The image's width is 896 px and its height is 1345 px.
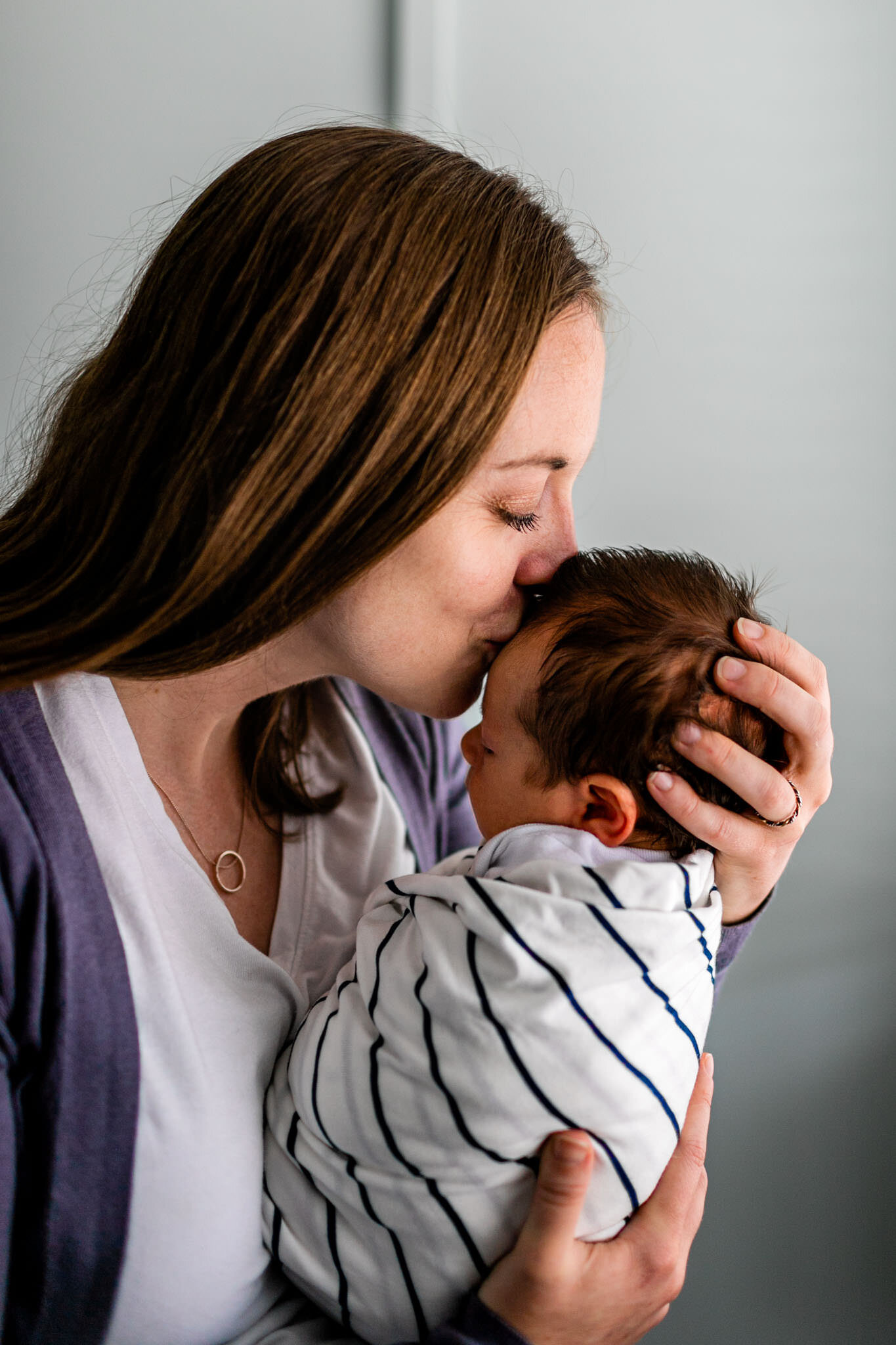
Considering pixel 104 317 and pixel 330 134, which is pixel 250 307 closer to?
pixel 330 134

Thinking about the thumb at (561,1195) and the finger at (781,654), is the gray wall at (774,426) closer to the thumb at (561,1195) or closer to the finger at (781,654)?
the finger at (781,654)

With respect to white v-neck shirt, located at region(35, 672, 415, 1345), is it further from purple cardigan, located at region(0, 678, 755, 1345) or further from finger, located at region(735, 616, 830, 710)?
finger, located at region(735, 616, 830, 710)

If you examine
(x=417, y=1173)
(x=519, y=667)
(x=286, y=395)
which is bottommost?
(x=417, y=1173)

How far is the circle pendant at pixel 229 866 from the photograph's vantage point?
109cm

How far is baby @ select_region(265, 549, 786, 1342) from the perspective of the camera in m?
0.78

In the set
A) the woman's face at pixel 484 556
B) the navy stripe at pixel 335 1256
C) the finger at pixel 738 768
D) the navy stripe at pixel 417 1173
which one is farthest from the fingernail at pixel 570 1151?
the woman's face at pixel 484 556

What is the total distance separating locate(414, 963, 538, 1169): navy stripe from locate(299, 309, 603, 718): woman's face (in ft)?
1.05

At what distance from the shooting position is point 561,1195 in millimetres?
752

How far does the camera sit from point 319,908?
110 centimetres

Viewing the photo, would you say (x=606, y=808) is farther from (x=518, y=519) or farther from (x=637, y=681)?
(x=518, y=519)

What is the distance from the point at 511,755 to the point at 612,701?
0.42 ft

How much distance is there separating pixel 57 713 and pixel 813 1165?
1379 millimetres

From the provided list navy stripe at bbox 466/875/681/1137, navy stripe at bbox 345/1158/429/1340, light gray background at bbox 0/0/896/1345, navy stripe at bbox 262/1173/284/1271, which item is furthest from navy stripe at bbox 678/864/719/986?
light gray background at bbox 0/0/896/1345

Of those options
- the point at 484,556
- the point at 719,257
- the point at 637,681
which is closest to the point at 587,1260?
the point at 637,681
